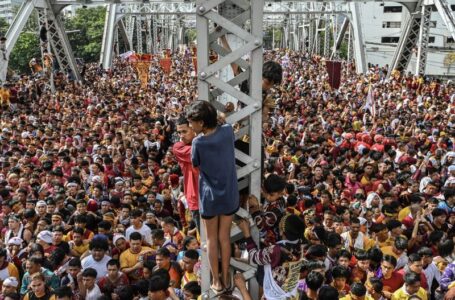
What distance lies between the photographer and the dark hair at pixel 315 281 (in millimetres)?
4469

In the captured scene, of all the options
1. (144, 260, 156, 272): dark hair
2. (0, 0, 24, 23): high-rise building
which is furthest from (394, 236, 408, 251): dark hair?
(0, 0, 24, 23): high-rise building

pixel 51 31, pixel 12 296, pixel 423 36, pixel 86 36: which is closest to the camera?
pixel 12 296

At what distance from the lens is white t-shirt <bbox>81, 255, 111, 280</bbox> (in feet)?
17.5

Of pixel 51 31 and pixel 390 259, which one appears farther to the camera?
pixel 51 31

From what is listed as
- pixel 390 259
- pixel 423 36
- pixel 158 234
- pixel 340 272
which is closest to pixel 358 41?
pixel 423 36

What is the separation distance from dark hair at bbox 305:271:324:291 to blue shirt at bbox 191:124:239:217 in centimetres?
191

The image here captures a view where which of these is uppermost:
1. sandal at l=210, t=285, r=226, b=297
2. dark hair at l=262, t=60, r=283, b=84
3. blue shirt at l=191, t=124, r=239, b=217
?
dark hair at l=262, t=60, r=283, b=84

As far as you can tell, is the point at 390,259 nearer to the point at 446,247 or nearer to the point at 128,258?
the point at 446,247

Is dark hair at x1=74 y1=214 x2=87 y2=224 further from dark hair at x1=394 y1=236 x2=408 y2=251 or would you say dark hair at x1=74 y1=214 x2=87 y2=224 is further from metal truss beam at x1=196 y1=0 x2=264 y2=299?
dark hair at x1=394 y1=236 x2=408 y2=251

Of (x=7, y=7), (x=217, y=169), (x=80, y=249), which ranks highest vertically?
(x=7, y=7)

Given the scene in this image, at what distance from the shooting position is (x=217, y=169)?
2799mm

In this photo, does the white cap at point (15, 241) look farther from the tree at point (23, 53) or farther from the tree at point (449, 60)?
the tree at point (23, 53)

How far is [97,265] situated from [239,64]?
3202mm

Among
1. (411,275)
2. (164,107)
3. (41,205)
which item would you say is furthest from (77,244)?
(164,107)
